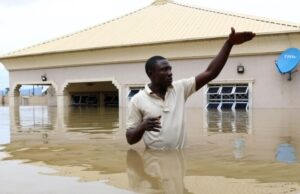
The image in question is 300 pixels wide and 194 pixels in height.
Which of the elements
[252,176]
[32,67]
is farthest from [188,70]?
[252,176]

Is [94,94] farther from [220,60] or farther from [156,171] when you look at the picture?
[156,171]

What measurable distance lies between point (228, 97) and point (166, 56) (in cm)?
355

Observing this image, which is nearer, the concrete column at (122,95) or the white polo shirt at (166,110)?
the white polo shirt at (166,110)

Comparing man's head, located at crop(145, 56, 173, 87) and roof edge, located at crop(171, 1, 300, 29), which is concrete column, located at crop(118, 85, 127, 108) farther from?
man's head, located at crop(145, 56, 173, 87)

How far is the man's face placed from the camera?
15.3 ft

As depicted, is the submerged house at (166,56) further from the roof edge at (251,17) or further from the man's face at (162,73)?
the man's face at (162,73)

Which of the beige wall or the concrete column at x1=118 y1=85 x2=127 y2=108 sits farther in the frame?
the concrete column at x1=118 y1=85 x2=127 y2=108

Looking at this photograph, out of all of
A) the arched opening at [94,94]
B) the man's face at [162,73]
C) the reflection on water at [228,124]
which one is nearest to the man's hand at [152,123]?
the man's face at [162,73]

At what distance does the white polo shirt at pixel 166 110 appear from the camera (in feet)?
15.6

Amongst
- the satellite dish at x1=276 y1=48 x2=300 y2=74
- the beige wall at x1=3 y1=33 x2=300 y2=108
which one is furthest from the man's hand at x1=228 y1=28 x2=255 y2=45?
the beige wall at x1=3 y1=33 x2=300 y2=108

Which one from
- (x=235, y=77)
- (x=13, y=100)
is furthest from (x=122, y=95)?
(x=13, y=100)

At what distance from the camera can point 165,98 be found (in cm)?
480

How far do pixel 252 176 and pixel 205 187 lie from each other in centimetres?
58

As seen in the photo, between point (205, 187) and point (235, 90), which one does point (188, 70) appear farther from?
point (205, 187)
